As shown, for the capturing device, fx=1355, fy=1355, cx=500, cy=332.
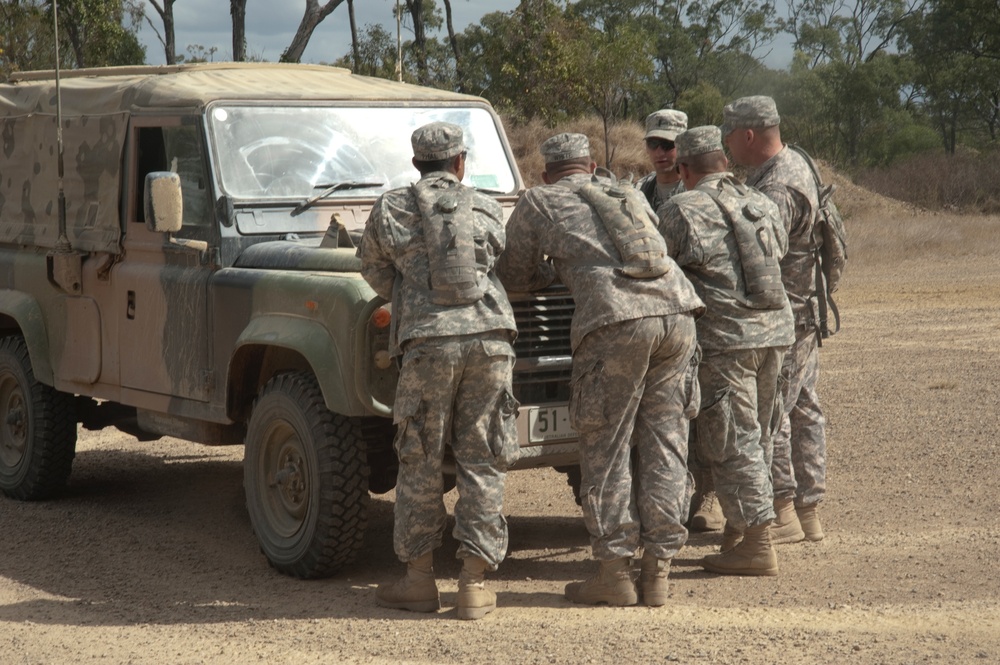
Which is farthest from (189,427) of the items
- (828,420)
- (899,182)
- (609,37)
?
(899,182)

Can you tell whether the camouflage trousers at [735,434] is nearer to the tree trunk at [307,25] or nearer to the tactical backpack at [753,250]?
the tactical backpack at [753,250]

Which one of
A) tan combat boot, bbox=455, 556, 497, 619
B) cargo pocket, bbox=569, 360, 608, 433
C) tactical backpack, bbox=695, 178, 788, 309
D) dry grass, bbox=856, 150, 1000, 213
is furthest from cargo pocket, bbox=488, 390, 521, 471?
dry grass, bbox=856, 150, 1000, 213

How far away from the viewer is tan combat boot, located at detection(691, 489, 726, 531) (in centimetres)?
619

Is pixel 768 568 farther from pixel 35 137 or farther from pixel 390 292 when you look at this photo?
pixel 35 137

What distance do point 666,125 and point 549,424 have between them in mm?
1761

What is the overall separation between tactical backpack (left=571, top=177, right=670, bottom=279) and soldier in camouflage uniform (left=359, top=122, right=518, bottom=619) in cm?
37

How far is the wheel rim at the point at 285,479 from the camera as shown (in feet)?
17.3

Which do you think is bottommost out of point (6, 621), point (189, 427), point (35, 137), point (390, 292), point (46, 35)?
point (6, 621)

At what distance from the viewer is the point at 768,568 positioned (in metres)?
5.23

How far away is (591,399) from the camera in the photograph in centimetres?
472

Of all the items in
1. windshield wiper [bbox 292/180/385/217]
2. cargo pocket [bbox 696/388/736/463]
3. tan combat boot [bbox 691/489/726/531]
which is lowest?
tan combat boot [bbox 691/489/726/531]

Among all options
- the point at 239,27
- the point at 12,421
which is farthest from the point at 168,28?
the point at 12,421

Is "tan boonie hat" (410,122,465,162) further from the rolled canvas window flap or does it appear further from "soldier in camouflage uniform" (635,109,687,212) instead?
the rolled canvas window flap

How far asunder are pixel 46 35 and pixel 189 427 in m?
23.3
